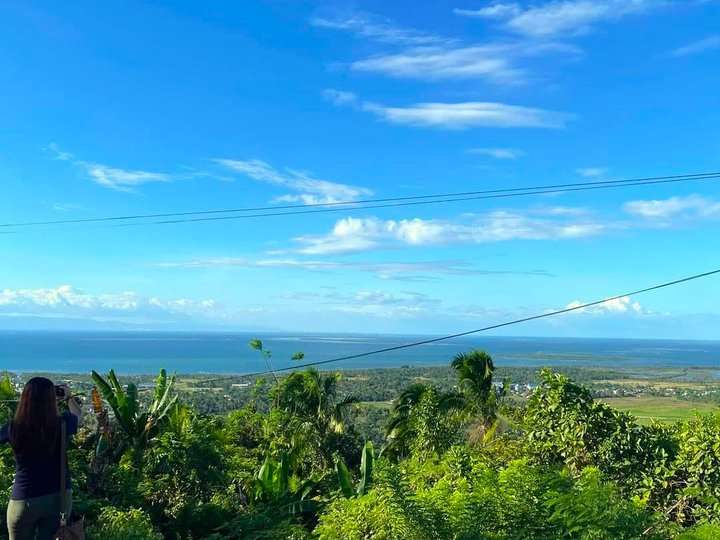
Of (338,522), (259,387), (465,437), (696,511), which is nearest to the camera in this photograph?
(338,522)

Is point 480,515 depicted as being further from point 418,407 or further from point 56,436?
point 418,407

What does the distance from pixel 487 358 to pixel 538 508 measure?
15.3 meters

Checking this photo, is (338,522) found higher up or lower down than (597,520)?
lower down

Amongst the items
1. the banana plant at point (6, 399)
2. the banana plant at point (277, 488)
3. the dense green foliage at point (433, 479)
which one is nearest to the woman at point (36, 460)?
the dense green foliage at point (433, 479)

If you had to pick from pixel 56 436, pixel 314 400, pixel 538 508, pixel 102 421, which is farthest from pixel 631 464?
pixel 314 400

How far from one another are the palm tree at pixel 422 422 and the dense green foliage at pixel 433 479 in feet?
0.20

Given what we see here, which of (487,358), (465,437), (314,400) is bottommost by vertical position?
(465,437)

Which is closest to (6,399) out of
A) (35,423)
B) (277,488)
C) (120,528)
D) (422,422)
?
(277,488)

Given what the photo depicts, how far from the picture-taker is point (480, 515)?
4.58 meters

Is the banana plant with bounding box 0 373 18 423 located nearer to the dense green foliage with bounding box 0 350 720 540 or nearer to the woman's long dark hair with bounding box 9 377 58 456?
the dense green foliage with bounding box 0 350 720 540

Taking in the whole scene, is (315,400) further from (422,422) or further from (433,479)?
(433,479)

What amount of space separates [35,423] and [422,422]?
13589mm

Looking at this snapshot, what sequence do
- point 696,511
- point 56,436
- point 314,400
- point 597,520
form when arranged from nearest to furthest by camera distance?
point 56,436 < point 597,520 < point 696,511 < point 314,400

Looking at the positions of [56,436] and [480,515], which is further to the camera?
[480,515]
